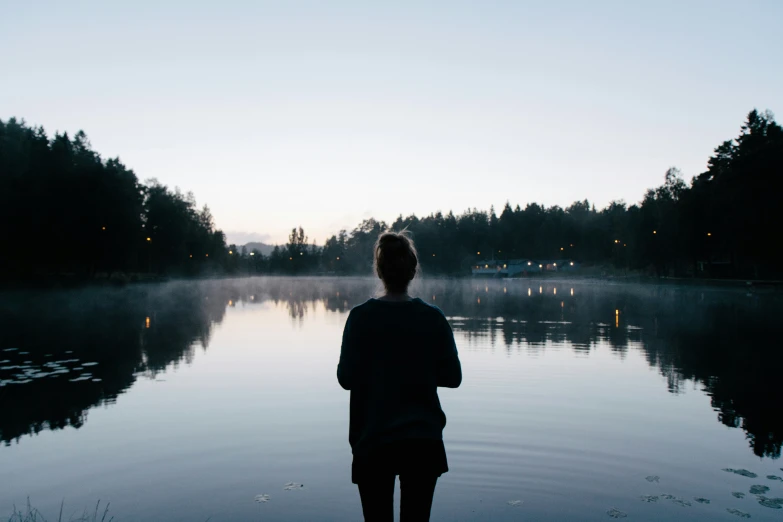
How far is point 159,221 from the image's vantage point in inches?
4368

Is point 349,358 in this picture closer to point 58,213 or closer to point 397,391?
point 397,391

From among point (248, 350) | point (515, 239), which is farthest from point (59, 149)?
point (515, 239)

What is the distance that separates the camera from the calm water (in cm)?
643

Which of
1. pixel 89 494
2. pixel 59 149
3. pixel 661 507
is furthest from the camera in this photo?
pixel 59 149

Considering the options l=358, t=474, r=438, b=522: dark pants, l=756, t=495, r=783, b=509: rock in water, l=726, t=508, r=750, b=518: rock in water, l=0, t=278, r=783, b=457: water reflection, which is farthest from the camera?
l=0, t=278, r=783, b=457: water reflection

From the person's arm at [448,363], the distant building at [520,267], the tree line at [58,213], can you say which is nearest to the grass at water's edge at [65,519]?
the person's arm at [448,363]

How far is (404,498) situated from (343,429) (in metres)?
6.19

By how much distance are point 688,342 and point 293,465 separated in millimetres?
15176

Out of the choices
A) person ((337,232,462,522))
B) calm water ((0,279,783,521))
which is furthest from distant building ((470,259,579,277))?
person ((337,232,462,522))

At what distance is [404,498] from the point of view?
3305 millimetres

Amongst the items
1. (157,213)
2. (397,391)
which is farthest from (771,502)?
(157,213)

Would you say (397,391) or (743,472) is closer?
(397,391)

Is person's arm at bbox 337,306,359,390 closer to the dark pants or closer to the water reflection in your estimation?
the dark pants

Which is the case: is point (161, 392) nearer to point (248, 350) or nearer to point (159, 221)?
point (248, 350)
